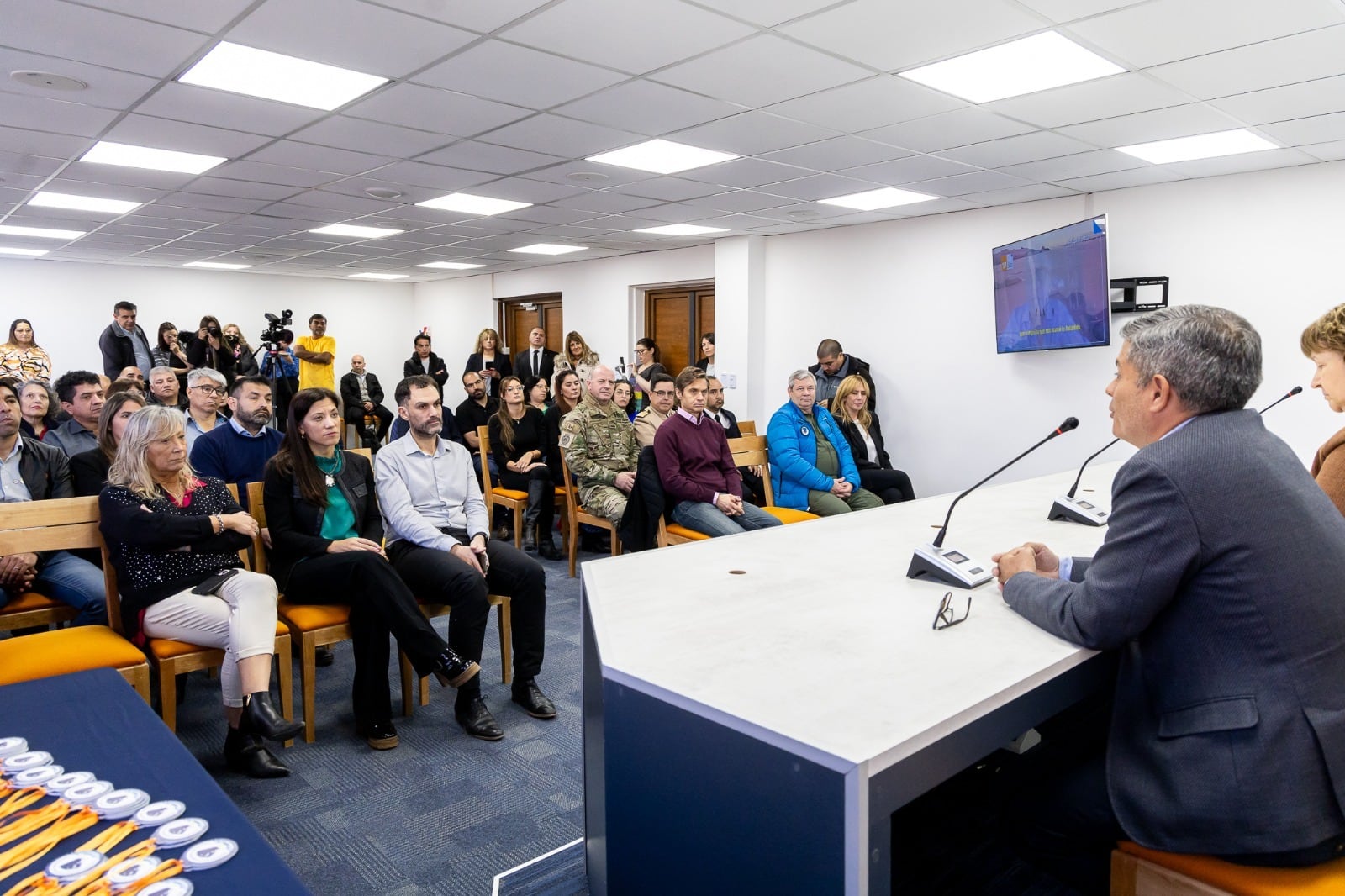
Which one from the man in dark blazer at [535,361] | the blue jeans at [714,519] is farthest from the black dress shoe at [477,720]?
the man in dark blazer at [535,361]

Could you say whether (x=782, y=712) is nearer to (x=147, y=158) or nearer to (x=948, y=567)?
(x=948, y=567)

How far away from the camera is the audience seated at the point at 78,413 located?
3.72 m

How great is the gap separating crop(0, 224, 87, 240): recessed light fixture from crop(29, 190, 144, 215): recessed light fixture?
145cm

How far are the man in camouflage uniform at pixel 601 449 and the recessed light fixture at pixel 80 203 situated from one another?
418 centimetres

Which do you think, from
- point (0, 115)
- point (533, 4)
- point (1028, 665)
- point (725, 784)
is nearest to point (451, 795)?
point (725, 784)

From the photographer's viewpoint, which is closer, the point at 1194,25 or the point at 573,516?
the point at 1194,25

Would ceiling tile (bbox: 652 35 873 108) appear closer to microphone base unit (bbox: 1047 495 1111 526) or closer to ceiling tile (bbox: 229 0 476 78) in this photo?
ceiling tile (bbox: 229 0 476 78)

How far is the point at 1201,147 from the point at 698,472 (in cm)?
345

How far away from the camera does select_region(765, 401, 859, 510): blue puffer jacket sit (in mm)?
4441

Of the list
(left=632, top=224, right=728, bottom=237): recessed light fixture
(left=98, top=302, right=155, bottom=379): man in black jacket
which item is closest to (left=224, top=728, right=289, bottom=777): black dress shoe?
(left=632, top=224, right=728, bottom=237): recessed light fixture

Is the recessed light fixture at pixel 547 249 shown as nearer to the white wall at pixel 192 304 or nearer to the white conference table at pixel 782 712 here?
the white wall at pixel 192 304

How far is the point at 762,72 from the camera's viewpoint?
3461 millimetres

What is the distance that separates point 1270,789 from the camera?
119 cm

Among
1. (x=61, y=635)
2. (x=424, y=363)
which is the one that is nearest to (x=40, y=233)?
(x=424, y=363)
